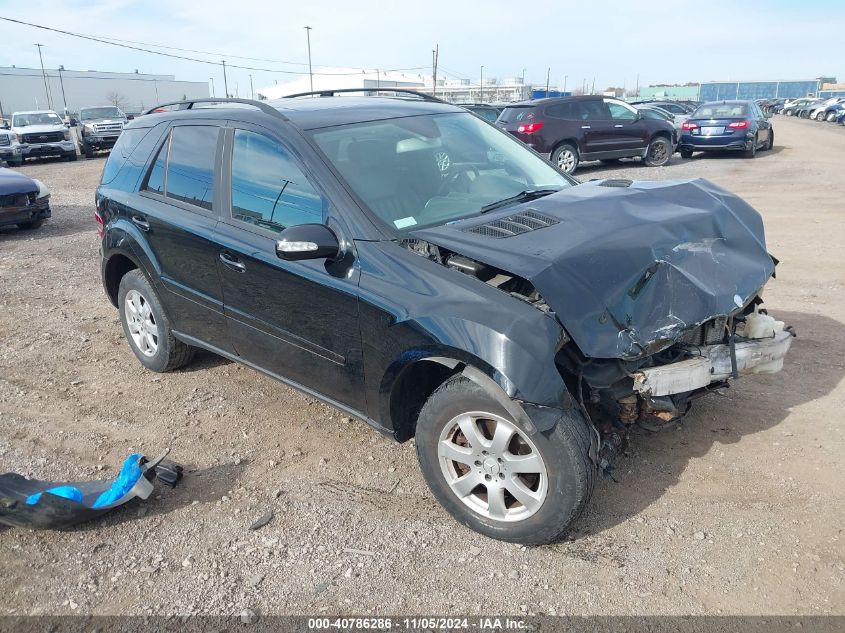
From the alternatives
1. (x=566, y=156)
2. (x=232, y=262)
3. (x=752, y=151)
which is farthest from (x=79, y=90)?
(x=232, y=262)

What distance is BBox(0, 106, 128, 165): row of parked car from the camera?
2164cm

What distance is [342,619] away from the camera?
265cm

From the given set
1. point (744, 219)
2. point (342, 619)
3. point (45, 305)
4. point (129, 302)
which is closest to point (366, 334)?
point (342, 619)

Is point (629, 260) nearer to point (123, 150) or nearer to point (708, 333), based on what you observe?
point (708, 333)

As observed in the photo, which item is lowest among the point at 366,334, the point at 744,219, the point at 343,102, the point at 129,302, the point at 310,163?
the point at 129,302

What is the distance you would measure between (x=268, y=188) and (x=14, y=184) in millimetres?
8386

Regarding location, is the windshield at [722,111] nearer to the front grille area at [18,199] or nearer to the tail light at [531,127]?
the tail light at [531,127]

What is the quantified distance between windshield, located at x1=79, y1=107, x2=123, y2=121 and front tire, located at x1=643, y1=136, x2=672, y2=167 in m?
19.6

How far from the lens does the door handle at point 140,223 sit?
4.45 metres

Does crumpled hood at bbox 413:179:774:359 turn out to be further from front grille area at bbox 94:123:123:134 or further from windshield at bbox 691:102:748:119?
front grille area at bbox 94:123:123:134

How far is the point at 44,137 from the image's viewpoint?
22625 mm

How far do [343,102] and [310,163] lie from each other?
3.13 feet

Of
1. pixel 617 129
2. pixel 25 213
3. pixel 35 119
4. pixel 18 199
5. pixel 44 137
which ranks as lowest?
pixel 25 213

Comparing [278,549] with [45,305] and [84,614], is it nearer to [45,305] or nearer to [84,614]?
[84,614]
